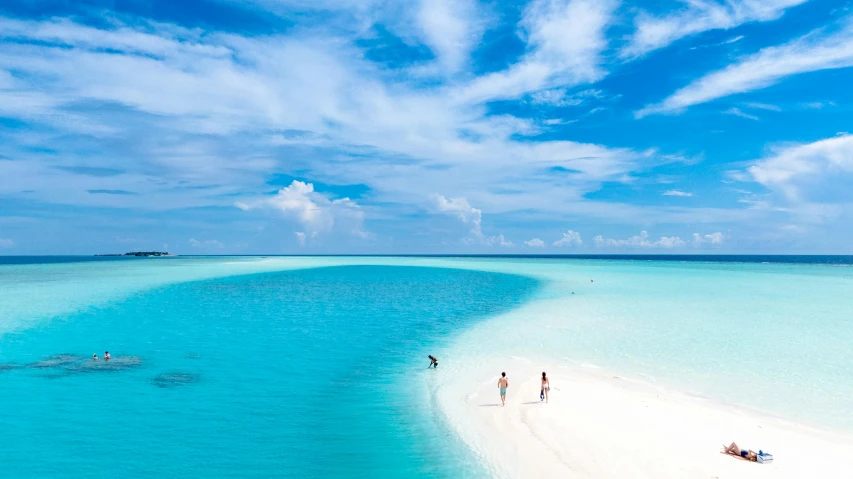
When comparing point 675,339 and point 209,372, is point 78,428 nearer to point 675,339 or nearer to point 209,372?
point 209,372

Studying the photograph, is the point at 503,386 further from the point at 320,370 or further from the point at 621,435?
the point at 320,370

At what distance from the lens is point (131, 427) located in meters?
15.5

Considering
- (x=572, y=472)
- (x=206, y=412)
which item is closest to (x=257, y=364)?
(x=206, y=412)

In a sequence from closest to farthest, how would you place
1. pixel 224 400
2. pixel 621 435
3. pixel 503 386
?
pixel 621 435 → pixel 503 386 → pixel 224 400

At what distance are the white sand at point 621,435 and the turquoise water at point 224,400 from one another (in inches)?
58.1

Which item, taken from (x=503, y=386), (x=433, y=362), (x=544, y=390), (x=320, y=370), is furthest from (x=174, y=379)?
(x=544, y=390)

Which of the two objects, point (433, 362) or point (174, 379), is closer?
point (174, 379)

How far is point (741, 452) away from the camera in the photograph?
13078mm

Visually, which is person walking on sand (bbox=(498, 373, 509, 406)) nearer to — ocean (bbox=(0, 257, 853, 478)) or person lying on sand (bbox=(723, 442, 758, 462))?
ocean (bbox=(0, 257, 853, 478))

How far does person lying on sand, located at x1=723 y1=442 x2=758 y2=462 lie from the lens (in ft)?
42.3

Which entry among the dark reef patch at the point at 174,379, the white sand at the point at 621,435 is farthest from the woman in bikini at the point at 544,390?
the dark reef patch at the point at 174,379

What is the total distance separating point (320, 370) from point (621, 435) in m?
13.8

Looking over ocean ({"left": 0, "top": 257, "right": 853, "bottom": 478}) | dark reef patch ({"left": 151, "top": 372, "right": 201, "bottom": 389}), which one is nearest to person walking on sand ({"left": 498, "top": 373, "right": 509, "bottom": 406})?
ocean ({"left": 0, "top": 257, "right": 853, "bottom": 478})

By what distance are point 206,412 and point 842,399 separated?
24907 mm
